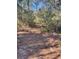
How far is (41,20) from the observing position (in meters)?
1.83

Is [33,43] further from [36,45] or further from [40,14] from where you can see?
[40,14]

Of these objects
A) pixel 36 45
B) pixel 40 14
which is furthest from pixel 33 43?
pixel 40 14

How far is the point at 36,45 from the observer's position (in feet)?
5.93

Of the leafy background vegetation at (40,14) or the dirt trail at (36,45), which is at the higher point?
the leafy background vegetation at (40,14)

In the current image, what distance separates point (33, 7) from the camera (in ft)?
5.92

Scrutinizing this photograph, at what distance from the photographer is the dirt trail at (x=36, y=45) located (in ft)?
5.80

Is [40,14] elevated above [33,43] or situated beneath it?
elevated above
